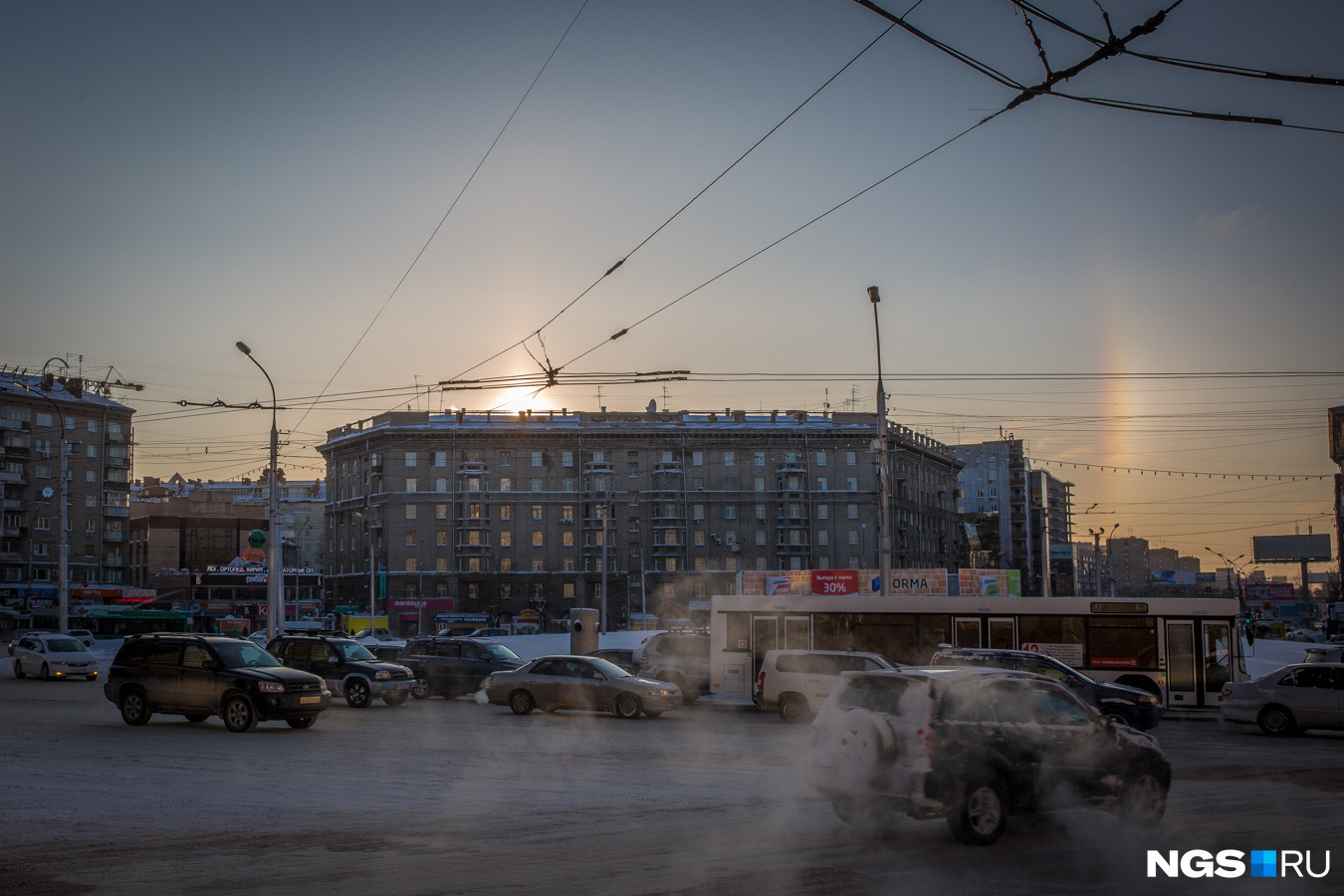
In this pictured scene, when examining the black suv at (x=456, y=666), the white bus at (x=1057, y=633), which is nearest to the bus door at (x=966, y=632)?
the white bus at (x=1057, y=633)

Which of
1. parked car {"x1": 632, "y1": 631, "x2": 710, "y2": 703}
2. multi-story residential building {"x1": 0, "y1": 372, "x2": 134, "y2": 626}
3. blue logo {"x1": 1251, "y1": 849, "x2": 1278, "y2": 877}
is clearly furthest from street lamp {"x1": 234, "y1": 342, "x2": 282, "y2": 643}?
multi-story residential building {"x1": 0, "y1": 372, "x2": 134, "y2": 626}

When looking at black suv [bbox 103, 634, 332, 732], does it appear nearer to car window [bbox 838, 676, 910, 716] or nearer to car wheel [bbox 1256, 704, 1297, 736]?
car window [bbox 838, 676, 910, 716]

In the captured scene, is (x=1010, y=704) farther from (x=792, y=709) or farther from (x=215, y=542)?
(x=215, y=542)

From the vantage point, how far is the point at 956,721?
9867 millimetres

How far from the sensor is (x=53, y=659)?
119 feet

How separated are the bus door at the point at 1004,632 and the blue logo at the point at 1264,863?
54.7 feet

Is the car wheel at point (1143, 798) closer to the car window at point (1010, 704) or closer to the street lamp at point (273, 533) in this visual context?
the car window at point (1010, 704)

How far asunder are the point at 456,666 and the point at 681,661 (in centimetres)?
598

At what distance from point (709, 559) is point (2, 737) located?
82242mm

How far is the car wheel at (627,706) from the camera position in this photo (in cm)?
2350

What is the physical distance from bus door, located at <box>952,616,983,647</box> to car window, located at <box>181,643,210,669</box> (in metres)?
16.4

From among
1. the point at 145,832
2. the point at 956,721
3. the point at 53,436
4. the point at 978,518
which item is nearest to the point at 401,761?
the point at 145,832

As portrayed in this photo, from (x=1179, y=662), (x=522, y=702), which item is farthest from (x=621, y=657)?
(x=1179, y=662)

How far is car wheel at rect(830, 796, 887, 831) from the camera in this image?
32.8 feet
